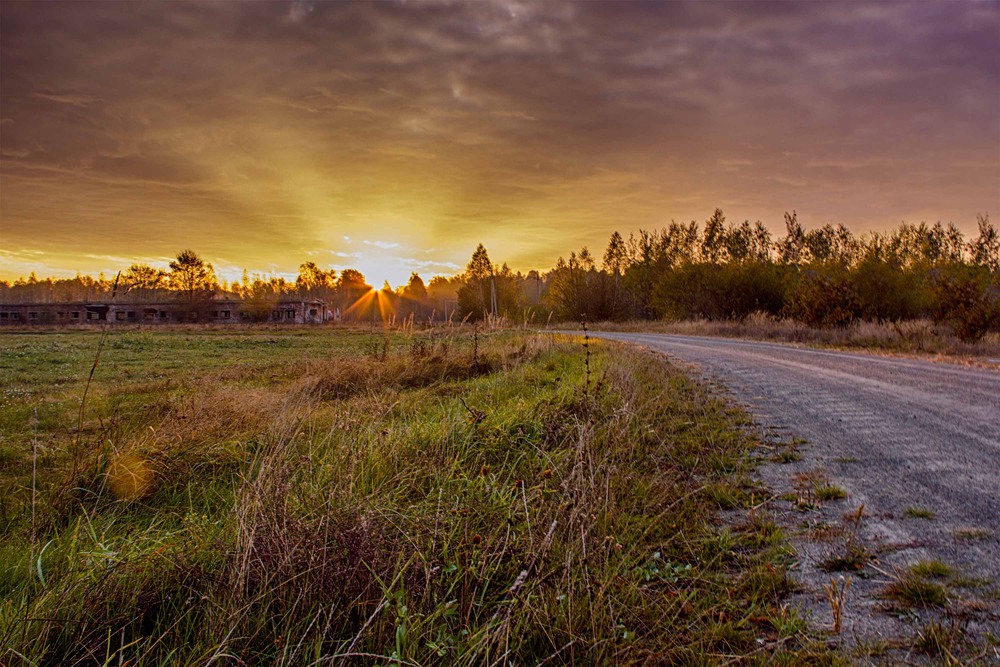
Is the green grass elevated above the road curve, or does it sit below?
below

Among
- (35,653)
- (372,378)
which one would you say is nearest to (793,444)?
(35,653)

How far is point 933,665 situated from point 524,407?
4.89 m

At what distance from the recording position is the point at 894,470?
4.49 metres

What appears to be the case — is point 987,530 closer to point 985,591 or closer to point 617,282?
point 985,591

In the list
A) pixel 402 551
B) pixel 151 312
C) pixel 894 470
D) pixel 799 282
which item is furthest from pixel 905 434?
pixel 151 312

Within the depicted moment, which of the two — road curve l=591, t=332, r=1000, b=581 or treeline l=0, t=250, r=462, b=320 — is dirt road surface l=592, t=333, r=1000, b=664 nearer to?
road curve l=591, t=332, r=1000, b=581

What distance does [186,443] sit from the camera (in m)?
5.28

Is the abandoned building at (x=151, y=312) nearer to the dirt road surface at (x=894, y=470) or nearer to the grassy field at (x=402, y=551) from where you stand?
the grassy field at (x=402, y=551)

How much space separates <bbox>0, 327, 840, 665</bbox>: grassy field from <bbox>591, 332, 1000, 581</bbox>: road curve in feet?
2.85

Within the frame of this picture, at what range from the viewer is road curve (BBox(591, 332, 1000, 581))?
3.44 meters

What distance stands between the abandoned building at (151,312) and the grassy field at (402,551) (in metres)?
66.5

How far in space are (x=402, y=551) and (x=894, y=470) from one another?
4325 millimetres

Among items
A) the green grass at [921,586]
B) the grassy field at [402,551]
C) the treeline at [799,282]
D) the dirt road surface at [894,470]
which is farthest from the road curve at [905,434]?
the treeline at [799,282]

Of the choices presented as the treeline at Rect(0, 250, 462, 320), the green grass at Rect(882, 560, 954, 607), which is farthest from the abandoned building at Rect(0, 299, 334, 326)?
the green grass at Rect(882, 560, 954, 607)
